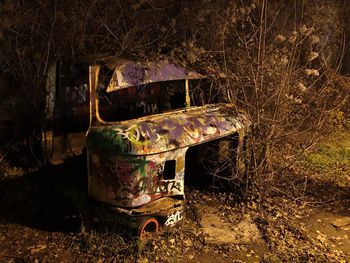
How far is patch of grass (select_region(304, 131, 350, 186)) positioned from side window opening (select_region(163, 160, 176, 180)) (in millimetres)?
2760

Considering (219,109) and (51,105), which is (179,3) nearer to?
(219,109)

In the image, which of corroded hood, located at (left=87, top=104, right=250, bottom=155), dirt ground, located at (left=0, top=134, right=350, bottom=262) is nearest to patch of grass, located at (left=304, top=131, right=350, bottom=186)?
dirt ground, located at (left=0, top=134, right=350, bottom=262)

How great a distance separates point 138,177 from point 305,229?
2.37m

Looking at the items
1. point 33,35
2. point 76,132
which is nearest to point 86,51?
point 33,35

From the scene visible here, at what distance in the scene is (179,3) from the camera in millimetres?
7129

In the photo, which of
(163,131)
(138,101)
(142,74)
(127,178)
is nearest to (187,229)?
(127,178)

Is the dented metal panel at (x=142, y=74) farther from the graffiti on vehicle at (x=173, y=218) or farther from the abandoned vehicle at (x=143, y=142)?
the graffiti on vehicle at (x=173, y=218)

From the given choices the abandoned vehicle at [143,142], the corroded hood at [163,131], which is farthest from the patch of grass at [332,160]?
the corroded hood at [163,131]

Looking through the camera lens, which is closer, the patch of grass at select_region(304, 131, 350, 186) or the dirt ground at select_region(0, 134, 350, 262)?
the dirt ground at select_region(0, 134, 350, 262)

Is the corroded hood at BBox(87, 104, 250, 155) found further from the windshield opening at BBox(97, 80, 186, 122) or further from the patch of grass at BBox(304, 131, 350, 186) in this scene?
the patch of grass at BBox(304, 131, 350, 186)

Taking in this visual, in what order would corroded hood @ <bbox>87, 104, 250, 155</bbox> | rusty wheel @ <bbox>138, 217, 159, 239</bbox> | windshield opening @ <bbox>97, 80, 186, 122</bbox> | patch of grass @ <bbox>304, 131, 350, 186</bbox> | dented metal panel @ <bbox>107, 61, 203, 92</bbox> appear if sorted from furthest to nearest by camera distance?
patch of grass @ <bbox>304, 131, 350, 186</bbox>, windshield opening @ <bbox>97, 80, 186, 122</bbox>, dented metal panel @ <bbox>107, 61, 203, 92</bbox>, rusty wheel @ <bbox>138, 217, 159, 239</bbox>, corroded hood @ <bbox>87, 104, 250, 155</bbox>

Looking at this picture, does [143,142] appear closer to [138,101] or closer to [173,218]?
[173,218]

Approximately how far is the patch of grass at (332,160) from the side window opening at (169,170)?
9.05 feet

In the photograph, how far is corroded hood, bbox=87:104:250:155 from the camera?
154 inches
